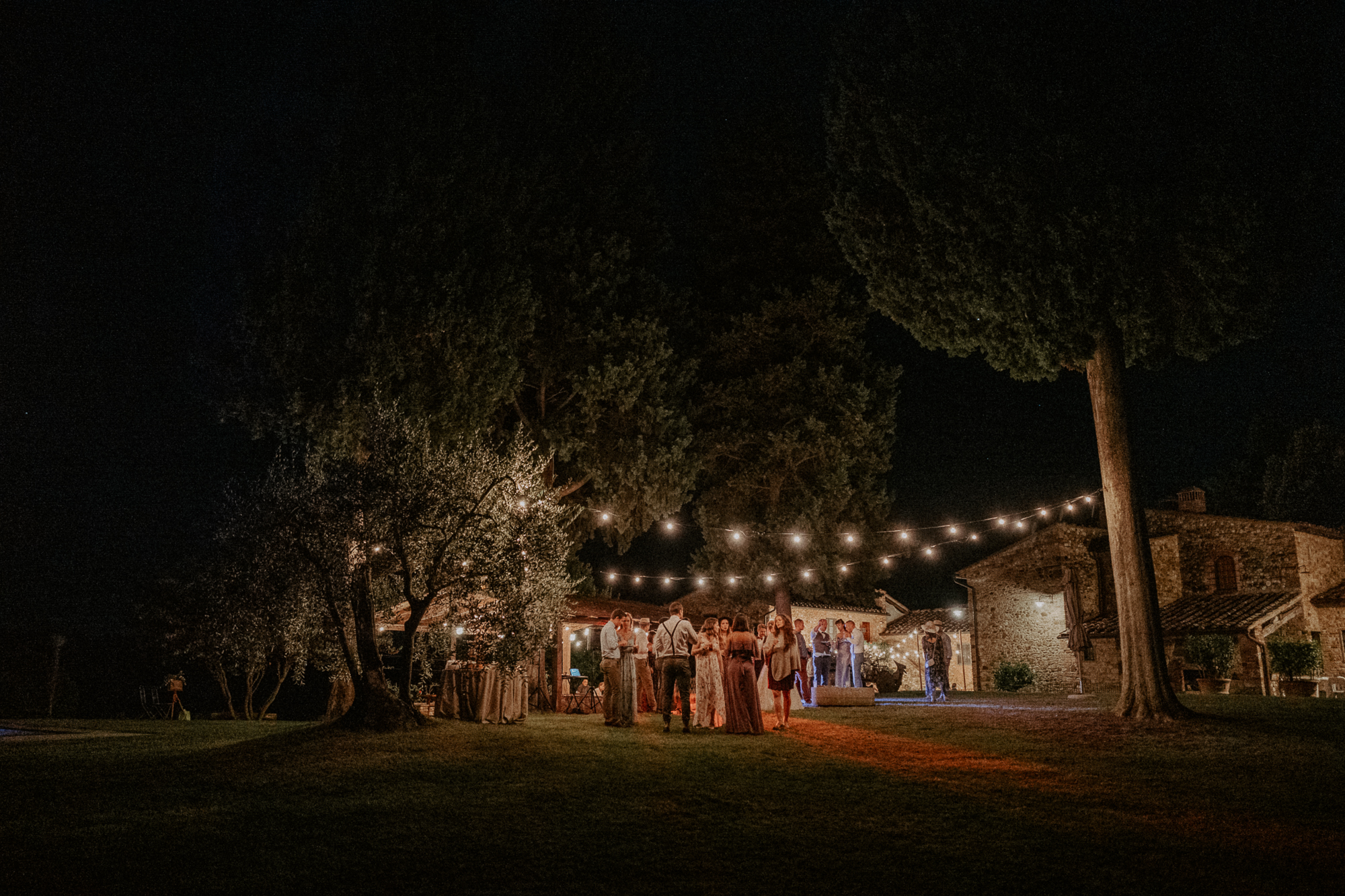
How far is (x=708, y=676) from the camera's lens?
14.5 m

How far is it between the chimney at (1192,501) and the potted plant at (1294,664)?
10.9 m

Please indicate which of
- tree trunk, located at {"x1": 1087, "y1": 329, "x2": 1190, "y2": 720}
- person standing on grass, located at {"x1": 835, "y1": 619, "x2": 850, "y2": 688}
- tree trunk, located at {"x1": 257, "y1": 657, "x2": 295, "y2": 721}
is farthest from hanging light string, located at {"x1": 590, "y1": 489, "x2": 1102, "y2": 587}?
tree trunk, located at {"x1": 1087, "y1": 329, "x2": 1190, "y2": 720}

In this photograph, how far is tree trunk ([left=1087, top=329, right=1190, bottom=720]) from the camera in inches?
565

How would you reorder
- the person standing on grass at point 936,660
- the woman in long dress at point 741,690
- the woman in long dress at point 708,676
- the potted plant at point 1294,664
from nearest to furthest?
the woman in long dress at point 741,690, the woman in long dress at point 708,676, the person standing on grass at point 936,660, the potted plant at point 1294,664

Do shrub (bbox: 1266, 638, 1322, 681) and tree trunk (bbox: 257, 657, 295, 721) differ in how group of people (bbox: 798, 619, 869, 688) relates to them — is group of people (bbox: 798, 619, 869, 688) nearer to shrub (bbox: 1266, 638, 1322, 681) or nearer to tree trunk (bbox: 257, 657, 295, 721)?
shrub (bbox: 1266, 638, 1322, 681)

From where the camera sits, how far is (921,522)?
1907 inches

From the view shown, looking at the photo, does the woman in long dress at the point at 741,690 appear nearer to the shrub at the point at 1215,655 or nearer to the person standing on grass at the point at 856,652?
the person standing on grass at the point at 856,652

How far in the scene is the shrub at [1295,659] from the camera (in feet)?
78.3

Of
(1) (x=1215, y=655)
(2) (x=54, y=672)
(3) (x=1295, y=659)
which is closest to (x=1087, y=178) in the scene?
(1) (x=1215, y=655)

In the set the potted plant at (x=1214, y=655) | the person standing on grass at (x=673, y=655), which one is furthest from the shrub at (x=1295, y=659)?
the person standing on grass at (x=673, y=655)

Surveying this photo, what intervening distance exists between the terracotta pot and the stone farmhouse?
2.17m

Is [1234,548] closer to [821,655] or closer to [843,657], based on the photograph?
[843,657]

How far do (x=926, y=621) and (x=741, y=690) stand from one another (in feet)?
96.9

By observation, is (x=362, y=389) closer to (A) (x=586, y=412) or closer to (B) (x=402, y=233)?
(B) (x=402, y=233)
